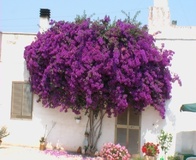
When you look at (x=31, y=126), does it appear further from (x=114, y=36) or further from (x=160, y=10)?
(x=160, y=10)

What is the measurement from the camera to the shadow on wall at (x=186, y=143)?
14.8m

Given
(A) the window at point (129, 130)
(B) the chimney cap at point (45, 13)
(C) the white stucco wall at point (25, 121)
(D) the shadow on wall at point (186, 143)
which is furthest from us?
(B) the chimney cap at point (45, 13)

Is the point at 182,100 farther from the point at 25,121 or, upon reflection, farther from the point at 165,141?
the point at 25,121

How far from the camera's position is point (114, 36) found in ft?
47.7

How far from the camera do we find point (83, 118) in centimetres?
1603

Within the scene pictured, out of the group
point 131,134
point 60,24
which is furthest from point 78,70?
point 131,134

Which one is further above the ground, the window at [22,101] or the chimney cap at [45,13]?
the chimney cap at [45,13]

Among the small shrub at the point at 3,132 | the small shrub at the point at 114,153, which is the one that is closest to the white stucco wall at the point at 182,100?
the small shrub at the point at 114,153

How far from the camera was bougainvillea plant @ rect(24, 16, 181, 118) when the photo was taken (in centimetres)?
1434

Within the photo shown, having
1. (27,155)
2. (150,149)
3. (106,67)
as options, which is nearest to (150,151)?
(150,149)

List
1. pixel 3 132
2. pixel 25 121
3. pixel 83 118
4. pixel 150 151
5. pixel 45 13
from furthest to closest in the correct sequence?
pixel 45 13
pixel 25 121
pixel 83 118
pixel 3 132
pixel 150 151

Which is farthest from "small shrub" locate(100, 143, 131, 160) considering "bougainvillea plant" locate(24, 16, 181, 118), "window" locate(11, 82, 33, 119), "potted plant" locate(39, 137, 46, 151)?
"window" locate(11, 82, 33, 119)

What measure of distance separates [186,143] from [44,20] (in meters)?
7.45

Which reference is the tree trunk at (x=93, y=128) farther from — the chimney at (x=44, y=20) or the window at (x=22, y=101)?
the chimney at (x=44, y=20)
